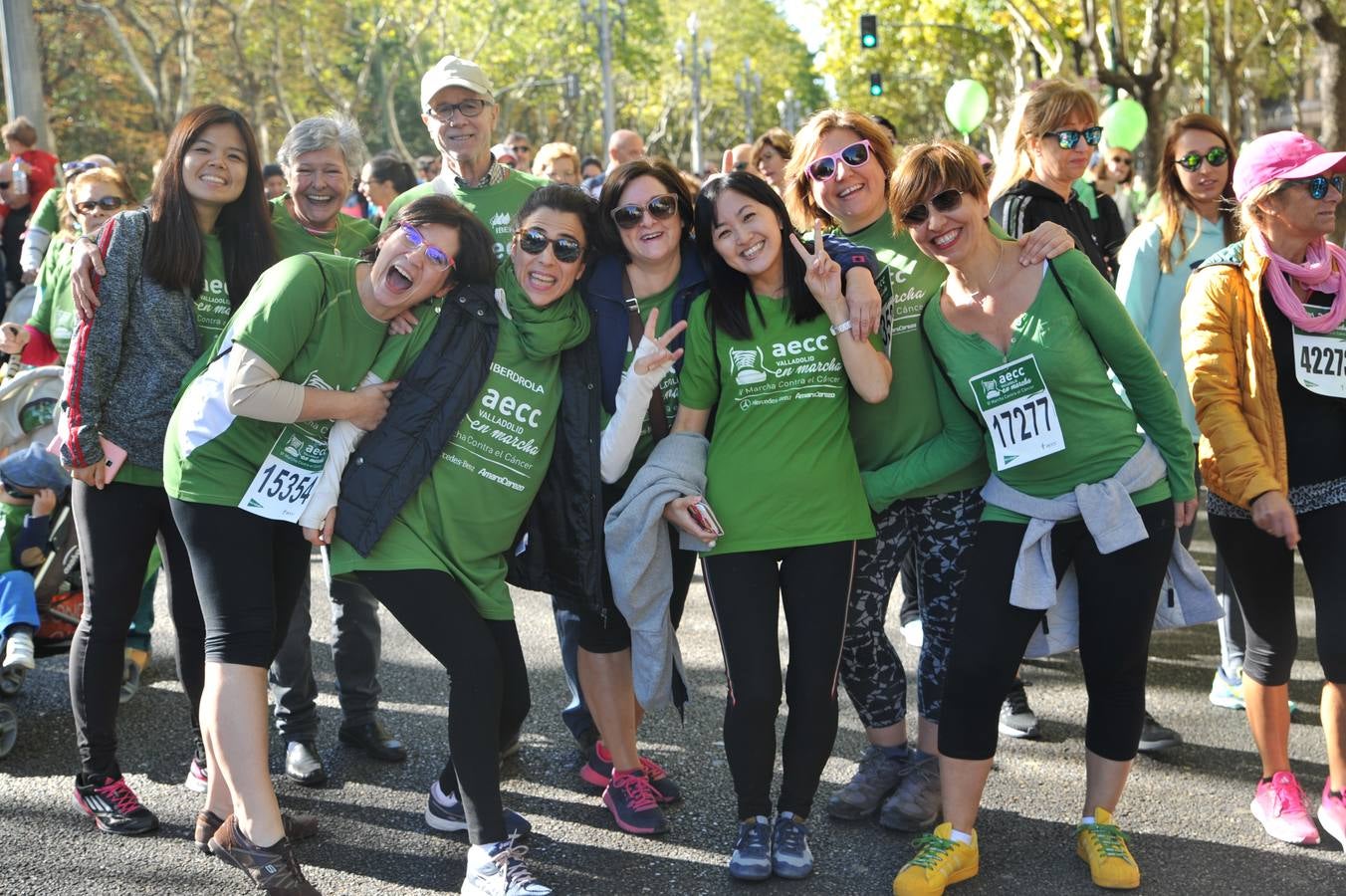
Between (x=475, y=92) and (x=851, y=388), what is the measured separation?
203cm

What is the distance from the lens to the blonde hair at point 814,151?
4.14 m

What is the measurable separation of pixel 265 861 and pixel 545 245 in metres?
1.84

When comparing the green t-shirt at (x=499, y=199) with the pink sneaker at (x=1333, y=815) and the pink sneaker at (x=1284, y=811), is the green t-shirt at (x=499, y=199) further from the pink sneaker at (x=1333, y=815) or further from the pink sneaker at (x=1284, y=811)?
the pink sneaker at (x=1333, y=815)

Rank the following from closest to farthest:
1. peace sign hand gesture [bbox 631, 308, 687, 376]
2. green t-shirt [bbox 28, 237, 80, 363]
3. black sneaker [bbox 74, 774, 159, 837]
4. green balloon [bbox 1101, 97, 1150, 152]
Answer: peace sign hand gesture [bbox 631, 308, 687, 376], black sneaker [bbox 74, 774, 159, 837], green t-shirt [bbox 28, 237, 80, 363], green balloon [bbox 1101, 97, 1150, 152]

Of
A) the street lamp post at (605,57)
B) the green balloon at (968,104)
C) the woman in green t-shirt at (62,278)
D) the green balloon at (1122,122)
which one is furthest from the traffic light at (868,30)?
the woman in green t-shirt at (62,278)

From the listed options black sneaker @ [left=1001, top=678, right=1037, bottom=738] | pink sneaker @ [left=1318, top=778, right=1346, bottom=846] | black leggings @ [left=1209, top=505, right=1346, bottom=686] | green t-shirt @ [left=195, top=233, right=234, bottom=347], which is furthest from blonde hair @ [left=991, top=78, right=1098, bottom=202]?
green t-shirt @ [left=195, top=233, right=234, bottom=347]

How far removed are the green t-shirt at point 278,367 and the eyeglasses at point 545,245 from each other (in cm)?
47

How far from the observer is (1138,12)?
26.8 m

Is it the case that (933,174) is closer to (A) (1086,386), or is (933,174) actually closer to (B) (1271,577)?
(A) (1086,386)

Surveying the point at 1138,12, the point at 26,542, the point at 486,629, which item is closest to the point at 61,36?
the point at 1138,12

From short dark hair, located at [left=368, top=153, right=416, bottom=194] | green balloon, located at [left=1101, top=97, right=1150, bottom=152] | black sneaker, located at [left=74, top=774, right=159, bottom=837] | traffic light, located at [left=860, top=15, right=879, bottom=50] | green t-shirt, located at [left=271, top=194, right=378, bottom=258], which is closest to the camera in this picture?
black sneaker, located at [left=74, top=774, right=159, bottom=837]

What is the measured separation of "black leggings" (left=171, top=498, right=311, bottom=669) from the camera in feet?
12.0

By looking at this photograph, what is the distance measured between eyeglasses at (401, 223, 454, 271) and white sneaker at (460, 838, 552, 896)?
62.0 inches

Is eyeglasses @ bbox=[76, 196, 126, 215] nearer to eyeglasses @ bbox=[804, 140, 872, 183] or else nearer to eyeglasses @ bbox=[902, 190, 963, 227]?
eyeglasses @ bbox=[804, 140, 872, 183]
